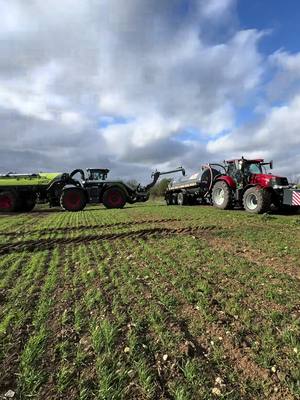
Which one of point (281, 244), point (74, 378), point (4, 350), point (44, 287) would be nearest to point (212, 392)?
point (74, 378)

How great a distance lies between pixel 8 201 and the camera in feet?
73.9

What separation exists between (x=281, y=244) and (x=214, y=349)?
5.16m

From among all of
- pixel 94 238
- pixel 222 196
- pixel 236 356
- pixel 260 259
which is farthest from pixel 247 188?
pixel 236 356

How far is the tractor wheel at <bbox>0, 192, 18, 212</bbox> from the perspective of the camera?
→ 22.4 m

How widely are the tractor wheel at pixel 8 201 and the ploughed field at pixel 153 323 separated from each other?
49.3ft

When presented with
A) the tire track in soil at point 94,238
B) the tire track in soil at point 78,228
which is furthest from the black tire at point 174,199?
the tire track in soil at point 94,238

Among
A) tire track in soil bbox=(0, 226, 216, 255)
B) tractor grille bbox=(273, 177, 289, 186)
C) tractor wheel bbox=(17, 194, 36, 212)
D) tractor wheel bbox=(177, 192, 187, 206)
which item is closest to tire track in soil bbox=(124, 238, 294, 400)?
tire track in soil bbox=(0, 226, 216, 255)

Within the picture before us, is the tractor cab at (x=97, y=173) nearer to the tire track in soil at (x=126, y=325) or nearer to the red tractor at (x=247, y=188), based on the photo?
the red tractor at (x=247, y=188)

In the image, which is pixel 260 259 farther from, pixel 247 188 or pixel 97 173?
pixel 97 173

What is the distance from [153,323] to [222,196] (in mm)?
14926

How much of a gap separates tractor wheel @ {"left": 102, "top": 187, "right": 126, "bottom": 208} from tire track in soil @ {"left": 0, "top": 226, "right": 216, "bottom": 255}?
11294 mm

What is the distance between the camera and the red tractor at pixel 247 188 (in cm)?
1548

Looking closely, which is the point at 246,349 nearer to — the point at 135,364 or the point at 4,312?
the point at 135,364

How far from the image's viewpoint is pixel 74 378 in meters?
3.32
